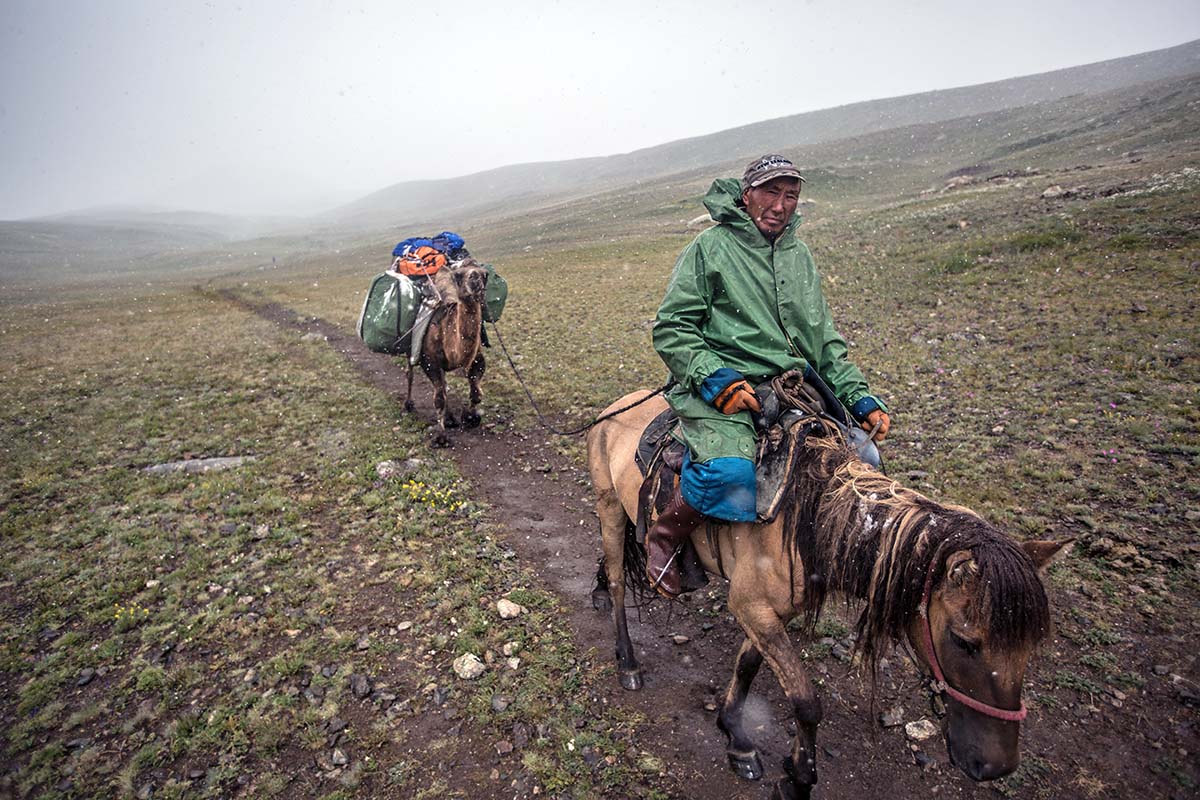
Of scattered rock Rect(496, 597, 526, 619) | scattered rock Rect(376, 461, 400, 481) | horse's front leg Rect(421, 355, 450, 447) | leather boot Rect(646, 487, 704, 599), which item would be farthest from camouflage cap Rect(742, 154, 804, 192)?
horse's front leg Rect(421, 355, 450, 447)

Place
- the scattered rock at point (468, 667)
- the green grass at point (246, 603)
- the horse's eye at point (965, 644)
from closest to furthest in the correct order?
the horse's eye at point (965, 644), the green grass at point (246, 603), the scattered rock at point (468, 667)

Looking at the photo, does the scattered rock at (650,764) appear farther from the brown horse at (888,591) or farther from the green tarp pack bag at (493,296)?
the green tarp pack bag at (493,296)

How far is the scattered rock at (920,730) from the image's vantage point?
4.17m

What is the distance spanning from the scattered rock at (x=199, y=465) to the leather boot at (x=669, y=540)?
864 cm

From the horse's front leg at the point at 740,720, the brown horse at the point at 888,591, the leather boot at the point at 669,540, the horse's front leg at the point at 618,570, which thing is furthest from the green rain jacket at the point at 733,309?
the horse's front leg at the point at 740,720

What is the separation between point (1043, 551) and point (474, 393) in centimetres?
998

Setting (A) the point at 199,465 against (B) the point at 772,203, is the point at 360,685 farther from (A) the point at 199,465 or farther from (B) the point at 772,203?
(A) the point at 199,465

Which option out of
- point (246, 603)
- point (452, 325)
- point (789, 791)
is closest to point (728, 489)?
point (789, 791)

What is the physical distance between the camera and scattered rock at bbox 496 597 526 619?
575 centimetres

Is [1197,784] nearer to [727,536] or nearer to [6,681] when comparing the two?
[727,536]

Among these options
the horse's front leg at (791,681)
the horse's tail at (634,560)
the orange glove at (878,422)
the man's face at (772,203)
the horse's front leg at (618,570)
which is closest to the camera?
the horse's front leg at (791,681)

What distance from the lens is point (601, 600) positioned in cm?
583

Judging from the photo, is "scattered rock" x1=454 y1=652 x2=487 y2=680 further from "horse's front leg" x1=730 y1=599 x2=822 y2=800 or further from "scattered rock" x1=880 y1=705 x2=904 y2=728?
"scattered rock" x1=880 y1=705 x2=904 y2=728

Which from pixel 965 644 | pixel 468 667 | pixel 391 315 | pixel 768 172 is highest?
pixel 768 172
